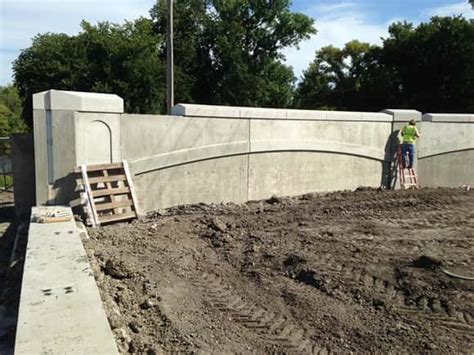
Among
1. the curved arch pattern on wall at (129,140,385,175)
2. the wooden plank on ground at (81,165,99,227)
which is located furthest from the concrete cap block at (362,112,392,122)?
the wooden plank on ground at (81,165,99,227)

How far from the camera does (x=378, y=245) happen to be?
21.8ft

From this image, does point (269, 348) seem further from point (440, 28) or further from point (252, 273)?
point (440, 28)

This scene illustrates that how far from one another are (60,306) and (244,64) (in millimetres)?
33681

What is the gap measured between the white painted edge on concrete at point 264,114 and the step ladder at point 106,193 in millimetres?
1757

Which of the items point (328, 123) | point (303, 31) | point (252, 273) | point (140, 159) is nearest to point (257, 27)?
point (303, 31)

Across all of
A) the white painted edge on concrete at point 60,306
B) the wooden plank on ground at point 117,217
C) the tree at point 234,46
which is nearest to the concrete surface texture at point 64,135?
the wooden plank on ground at point 117,217

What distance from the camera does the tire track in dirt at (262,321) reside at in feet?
12.5

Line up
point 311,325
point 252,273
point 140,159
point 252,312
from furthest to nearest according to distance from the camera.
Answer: point 140,159
point 252,273
point 252,312
point 311,325

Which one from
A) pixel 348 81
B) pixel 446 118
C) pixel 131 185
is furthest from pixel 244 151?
pixel 348 81

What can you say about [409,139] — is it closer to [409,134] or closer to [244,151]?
[409,134]

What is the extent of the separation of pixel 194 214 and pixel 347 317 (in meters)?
4.91

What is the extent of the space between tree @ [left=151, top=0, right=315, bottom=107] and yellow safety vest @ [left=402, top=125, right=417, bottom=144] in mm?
22066

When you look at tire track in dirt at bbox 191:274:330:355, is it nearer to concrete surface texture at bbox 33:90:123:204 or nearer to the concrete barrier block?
concrete surface texture at bbox 33:90:123:204

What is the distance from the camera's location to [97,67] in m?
26.7
